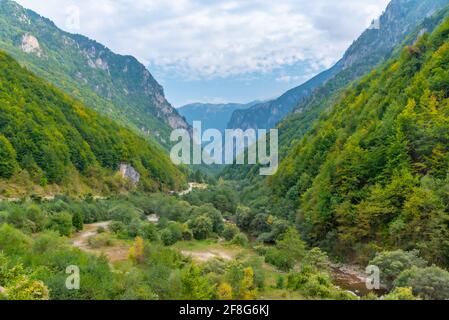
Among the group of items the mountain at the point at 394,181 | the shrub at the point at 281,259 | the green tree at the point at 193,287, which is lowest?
the shrub at the point at 281,259

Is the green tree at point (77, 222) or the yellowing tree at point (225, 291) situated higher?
the green tree at point (77, 222)

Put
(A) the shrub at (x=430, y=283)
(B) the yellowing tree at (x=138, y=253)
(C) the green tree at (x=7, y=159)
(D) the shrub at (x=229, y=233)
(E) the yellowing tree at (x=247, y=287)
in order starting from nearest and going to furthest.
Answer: (E) the yellowing tree at (x=247, y=287) < (A) the shrub at (x=430, y=283) < (B) the yellowing tree at (x=138, y=253) < (D) the shrub at (x=229, y=233) < (C) the green tree at (x=7, y=159)

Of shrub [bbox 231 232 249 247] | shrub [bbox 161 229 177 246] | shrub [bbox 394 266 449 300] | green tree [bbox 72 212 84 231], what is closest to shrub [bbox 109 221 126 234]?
green tree [bbox 72 212 84 231]

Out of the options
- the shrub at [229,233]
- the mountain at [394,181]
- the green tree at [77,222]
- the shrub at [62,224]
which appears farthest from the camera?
the shrub at [229,233]

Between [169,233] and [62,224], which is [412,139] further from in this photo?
[62,224]

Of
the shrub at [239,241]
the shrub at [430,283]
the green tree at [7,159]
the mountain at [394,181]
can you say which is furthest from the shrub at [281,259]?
the green tree at [7,159]

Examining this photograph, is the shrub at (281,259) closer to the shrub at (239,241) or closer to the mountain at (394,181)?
the mountain at (394,181)
